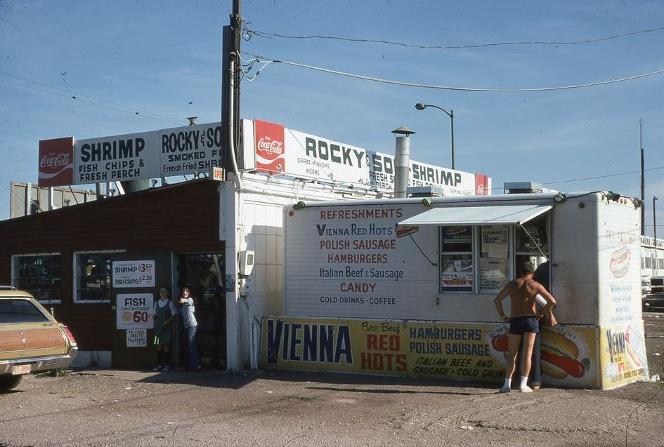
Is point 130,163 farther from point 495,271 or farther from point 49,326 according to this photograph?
point 495,271

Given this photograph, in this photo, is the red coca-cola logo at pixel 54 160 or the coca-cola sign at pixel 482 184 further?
the coca-cola sign at pixel 482 184

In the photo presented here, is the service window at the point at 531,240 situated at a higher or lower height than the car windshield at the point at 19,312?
higher

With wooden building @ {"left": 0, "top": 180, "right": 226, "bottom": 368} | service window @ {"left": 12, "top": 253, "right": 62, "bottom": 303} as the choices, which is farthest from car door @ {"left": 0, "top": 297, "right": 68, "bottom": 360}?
service window @ {"left": 12, "top": 253, "right": 62, "bottom": 303}

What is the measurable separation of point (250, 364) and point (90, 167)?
8.28 metres

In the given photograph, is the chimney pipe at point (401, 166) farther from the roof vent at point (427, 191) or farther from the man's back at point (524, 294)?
the man's back at point (524, 294)

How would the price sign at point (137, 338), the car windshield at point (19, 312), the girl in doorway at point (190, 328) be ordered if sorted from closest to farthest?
the car windshield at point (19, 312) → the girl in doorway at point (190, 328) → the price sign at point (137, 338)

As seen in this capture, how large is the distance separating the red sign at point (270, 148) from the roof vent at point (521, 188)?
4.69 m

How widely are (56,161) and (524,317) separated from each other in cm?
1390

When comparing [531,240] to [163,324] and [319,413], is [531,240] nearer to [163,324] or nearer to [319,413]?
[319,413]

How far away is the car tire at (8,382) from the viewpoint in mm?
12836

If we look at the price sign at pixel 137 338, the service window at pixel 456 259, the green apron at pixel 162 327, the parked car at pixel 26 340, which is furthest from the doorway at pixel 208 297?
the service window at pixel 456 259

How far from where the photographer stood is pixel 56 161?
20938 millimetres

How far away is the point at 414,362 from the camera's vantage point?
523 inches

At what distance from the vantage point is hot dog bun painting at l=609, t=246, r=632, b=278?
12617 mm
